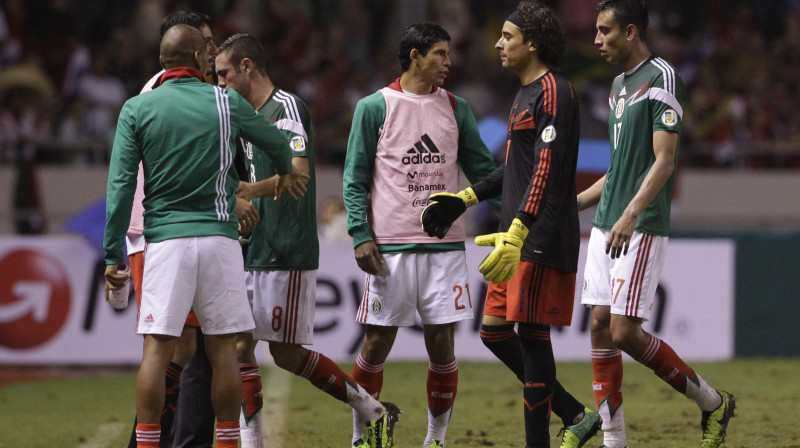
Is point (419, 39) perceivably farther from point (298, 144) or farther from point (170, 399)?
point (170, 399)

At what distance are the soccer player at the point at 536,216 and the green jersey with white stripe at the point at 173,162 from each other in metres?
1.15

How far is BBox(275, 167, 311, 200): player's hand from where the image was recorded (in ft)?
18.0

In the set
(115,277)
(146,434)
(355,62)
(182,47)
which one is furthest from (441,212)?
(355,62)

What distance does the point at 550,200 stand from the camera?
5.42 m

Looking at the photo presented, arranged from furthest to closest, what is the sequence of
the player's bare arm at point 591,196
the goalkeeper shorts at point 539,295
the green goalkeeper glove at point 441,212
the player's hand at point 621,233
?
1. the player's bare arm at point 591,196
2. the green goalkeeper glove at point 441,212
3. the player's hand at point 621,233
4. the goalkeeper shorts at point 539,295

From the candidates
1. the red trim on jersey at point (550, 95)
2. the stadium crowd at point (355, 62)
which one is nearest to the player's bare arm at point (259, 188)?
the red trim on jersey at point (550, 95)

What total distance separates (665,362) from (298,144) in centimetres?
217

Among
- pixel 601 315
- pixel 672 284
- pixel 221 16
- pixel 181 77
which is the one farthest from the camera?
pixel 221 16

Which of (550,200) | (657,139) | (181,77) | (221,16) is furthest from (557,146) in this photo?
(221,16)

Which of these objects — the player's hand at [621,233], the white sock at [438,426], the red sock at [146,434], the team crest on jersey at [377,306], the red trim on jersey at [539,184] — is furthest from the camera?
the white sock at [438,426]

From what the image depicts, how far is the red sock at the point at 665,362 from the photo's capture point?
5859mm

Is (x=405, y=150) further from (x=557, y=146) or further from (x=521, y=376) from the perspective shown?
(x=521, y=376)

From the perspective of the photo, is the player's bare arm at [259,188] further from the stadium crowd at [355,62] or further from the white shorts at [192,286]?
the stadium crowd at [355,62]

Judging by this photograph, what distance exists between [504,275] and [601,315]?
972 millimetres
